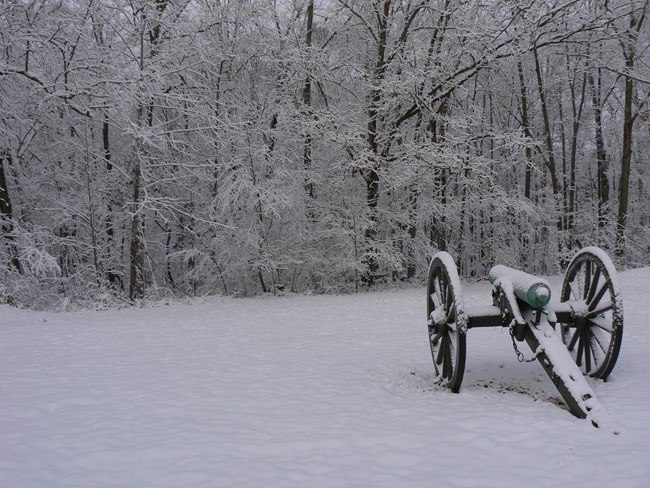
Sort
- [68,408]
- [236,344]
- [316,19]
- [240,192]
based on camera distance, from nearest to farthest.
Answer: [68,408]
[236,344]
[240,192]
[316,19]

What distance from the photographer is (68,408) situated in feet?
14.2

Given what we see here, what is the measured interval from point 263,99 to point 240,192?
10.7 feet

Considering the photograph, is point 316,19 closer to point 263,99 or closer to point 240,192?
point 263,99

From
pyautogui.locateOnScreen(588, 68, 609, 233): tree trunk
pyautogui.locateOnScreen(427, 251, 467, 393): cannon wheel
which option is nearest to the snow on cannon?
pyautogui.locateOnScreen(427, 251, 467, 393): cannon wheel

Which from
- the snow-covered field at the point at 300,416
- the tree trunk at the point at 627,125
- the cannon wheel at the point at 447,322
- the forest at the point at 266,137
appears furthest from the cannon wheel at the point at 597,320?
the tree trunk at the point at 627,125

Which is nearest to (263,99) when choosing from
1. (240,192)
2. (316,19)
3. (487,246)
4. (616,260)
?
(240,192)

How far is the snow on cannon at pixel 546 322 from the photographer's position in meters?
3.85

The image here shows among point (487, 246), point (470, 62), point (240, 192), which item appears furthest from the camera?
point (487, 246)

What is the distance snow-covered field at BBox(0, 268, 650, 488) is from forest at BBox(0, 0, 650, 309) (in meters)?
5.58

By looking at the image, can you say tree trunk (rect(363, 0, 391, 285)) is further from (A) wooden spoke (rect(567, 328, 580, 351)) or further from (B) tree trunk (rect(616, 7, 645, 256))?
(A) wooden spoke (rect(567, 328, 580, 351))

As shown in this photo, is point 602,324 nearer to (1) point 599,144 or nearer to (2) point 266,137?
(2) point 266,137

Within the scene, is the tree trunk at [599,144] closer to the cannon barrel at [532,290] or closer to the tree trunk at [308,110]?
the tree trunk at [308,110]

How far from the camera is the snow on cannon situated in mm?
3848

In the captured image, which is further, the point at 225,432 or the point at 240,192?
the point at 240,192
